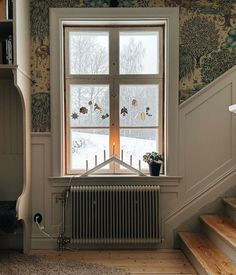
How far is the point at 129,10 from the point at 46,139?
159 cm

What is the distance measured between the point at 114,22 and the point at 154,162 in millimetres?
1538

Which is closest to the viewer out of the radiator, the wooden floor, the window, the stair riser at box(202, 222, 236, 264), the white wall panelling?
the stair riser at box(202, 222, 236, 264)

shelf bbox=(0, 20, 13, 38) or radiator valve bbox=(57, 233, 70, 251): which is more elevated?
shelf bbox=(0, 20, 13, 38)

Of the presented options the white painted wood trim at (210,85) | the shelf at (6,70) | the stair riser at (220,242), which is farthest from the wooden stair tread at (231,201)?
the shelf at (6,70)

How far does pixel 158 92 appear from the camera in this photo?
3393 mm

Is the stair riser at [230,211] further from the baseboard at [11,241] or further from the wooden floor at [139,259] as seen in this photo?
the baseboard at [11,241]

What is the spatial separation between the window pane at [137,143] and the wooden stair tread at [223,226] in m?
0.85

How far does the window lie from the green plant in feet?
0.52

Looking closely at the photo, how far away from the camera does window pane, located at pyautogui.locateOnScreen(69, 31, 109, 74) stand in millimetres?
3377

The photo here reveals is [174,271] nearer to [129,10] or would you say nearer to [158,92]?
[158,92]

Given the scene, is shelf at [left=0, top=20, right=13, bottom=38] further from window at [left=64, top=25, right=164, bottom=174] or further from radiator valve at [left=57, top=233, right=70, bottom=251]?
radiator valve at [left=57, top=233, right=70, bottom=251]

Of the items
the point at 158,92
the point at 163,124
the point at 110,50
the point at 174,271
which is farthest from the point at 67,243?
the point at 110,50

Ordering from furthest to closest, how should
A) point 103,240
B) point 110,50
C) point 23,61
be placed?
point 110,50
point 103,240
point 23,61

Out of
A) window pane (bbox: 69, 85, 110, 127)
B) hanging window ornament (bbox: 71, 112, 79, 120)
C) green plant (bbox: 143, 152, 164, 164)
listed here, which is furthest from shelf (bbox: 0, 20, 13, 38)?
green plant (bbox: 143, 152, 164, 164)
